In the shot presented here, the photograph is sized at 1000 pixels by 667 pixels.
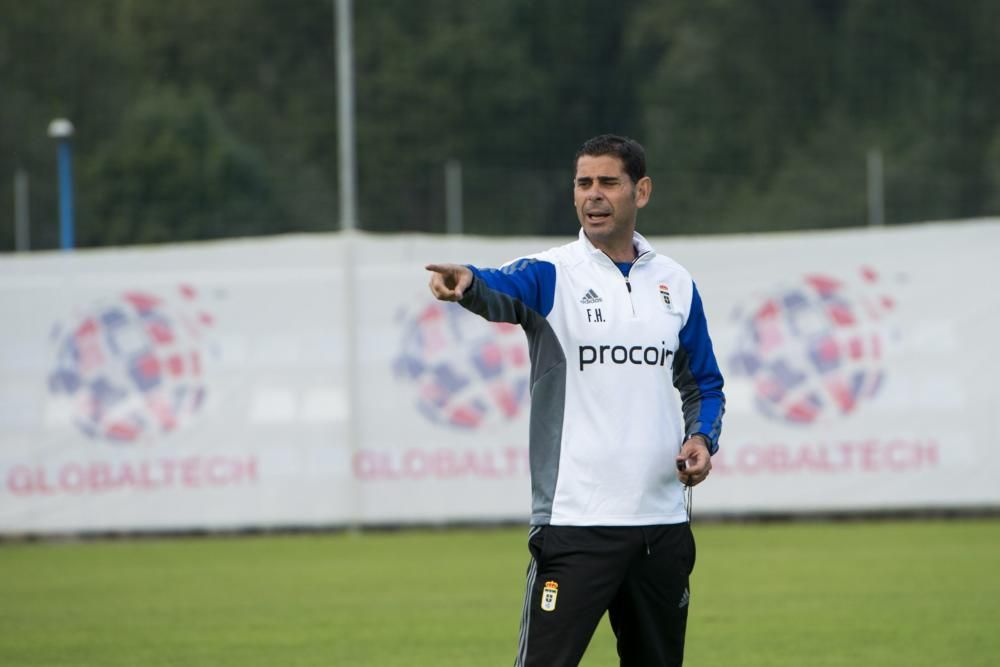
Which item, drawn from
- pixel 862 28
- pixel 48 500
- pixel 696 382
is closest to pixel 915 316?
pixel 48 500

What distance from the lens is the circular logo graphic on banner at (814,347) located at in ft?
51.0

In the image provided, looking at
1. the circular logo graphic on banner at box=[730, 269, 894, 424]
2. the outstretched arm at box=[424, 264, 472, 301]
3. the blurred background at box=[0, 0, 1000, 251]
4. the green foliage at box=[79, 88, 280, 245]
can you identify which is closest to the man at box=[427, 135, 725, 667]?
the outstretched arm at box=[424, 264, 472, 301]

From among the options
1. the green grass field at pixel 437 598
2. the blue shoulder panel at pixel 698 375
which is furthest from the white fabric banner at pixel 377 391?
the blue shoulder panel at pixel 698 375

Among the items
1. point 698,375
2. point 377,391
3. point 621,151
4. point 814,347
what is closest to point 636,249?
point 621,151

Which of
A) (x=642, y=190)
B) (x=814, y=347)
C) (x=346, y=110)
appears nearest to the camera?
(x=642, y=190)

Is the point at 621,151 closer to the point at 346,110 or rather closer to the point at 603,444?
the point at 603,444

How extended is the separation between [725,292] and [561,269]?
33.0 feet

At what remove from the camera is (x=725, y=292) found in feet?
51.4

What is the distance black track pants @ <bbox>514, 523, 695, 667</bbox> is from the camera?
5.64 meters

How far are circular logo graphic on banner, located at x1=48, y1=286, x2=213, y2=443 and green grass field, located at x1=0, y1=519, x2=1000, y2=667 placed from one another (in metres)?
1.07

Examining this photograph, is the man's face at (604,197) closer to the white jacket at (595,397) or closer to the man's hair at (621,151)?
the man's hair at (621,151)

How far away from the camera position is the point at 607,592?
568 cm

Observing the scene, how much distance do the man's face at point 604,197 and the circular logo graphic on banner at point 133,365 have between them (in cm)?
1017

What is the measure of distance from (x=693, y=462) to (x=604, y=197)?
883mm
